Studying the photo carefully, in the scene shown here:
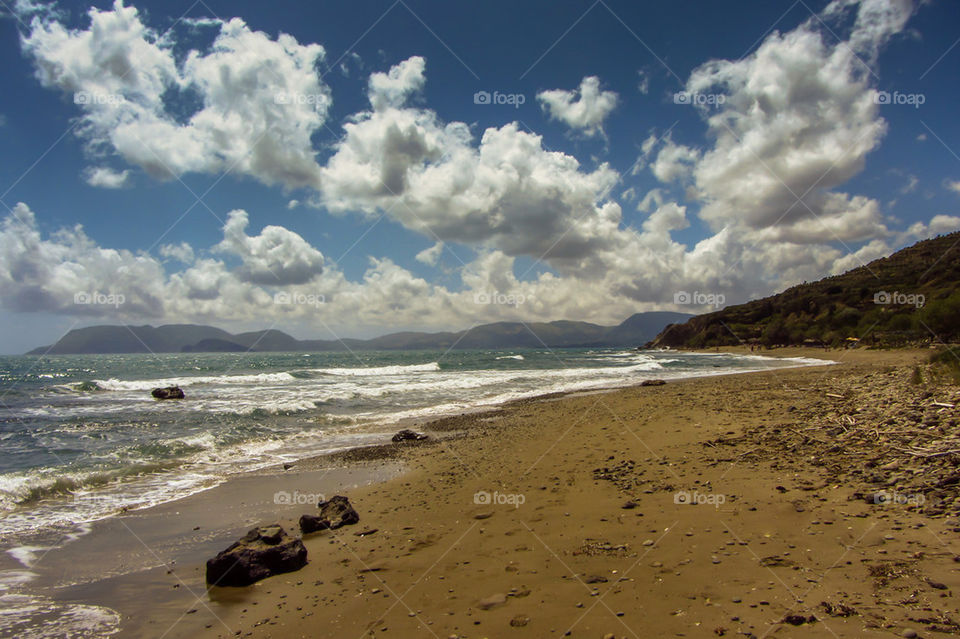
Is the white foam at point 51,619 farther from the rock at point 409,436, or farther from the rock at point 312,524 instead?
the rock at point 409,436

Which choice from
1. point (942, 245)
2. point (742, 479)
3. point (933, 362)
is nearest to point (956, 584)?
point (742, 479)

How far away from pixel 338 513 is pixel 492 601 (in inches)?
161

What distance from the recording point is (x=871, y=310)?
71.2 metres

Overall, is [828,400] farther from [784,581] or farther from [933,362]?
[784,581]

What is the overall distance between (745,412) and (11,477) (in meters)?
20.1

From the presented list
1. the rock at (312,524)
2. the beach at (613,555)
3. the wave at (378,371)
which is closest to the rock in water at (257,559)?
the beach at (613,555)

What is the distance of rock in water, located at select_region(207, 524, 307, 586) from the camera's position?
19.3ft

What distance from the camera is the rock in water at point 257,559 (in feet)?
19.3

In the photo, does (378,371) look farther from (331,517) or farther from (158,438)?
(331,517)

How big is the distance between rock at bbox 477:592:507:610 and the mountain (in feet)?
159

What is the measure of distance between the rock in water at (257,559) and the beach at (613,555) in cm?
14

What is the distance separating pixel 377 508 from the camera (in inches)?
344

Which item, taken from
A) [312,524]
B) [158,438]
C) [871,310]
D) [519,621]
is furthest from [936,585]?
[871,310]

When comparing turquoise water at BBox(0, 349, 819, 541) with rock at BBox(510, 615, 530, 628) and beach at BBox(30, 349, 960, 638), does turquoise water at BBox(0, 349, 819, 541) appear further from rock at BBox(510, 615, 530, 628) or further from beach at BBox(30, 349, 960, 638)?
rock at BBox(510, 615, 530, 628)
